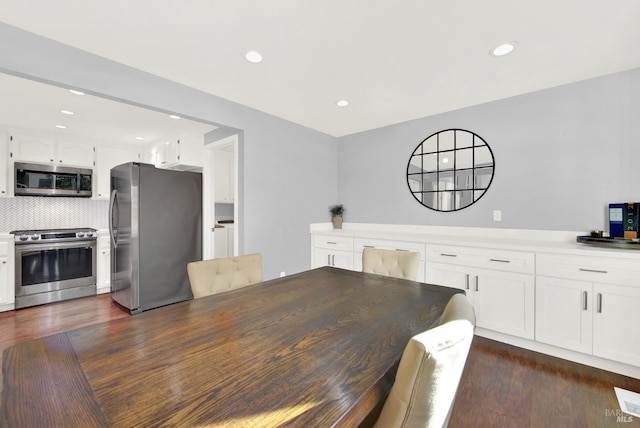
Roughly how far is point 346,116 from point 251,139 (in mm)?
1196

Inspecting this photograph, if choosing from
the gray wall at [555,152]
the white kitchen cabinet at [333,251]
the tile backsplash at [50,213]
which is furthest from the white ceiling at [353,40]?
the tile backsplash at [50,213]

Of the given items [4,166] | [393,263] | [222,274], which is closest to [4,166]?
[4,166]

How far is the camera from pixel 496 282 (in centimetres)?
248

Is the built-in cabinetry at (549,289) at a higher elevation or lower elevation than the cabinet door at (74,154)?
lower

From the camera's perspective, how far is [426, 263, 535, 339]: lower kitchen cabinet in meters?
2.34

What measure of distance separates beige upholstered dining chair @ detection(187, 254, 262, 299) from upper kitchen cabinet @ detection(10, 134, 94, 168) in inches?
148

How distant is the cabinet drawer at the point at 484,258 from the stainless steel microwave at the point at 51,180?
4753 mm

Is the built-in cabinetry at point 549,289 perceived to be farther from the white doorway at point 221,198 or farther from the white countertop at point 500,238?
the white doorway at point 221,198

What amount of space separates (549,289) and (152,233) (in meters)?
3.91

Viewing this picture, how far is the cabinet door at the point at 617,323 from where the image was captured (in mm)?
1937

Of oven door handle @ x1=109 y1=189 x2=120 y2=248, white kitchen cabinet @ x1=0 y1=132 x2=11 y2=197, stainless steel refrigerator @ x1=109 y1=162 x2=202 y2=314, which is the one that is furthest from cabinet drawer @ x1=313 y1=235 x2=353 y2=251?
white kitchen cabinet @ x1=0 y1=132 x2=11 y2=197

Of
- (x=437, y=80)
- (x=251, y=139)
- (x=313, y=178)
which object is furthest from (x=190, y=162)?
(x=437, y=80)

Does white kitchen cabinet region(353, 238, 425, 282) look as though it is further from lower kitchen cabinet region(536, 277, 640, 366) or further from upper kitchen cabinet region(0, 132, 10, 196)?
upper kitchen cabinet region(0, 132, 10, 196)

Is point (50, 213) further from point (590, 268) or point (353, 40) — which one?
point (590, 268)
